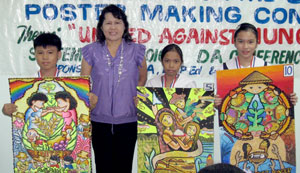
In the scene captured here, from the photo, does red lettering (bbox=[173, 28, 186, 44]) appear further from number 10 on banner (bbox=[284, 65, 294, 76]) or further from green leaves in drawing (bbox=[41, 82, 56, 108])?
green leaves in drawing (bbox=[41, 82, 56, 108])

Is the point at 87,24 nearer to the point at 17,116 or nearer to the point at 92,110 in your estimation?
the point at 92,110

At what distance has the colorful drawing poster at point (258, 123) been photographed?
213 centimetres

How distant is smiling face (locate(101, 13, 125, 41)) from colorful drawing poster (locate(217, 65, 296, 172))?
0.75 metres

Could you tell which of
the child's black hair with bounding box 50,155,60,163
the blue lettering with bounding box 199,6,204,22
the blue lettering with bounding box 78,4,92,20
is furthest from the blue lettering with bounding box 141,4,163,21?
the child's black hair with bounding box 50,155,60,163

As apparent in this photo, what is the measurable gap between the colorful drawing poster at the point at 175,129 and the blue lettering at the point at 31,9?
146cm

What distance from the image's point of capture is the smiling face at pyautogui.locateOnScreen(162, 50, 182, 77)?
2.35 m

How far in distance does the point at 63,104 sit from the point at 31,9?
1.33 metres

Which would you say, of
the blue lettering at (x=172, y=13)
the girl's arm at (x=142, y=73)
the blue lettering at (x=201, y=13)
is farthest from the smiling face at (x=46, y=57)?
the blue lettering at (x=201, y=13)

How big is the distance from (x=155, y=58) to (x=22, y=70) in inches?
47.3

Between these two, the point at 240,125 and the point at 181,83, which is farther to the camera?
the point at 181,83

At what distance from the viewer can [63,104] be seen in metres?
2.11

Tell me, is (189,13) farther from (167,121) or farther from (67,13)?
(167,121)

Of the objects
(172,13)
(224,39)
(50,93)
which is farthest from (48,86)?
(224,39)

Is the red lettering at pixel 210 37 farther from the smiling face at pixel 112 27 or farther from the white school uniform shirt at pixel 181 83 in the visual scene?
the smiling face at pixel 112 27
